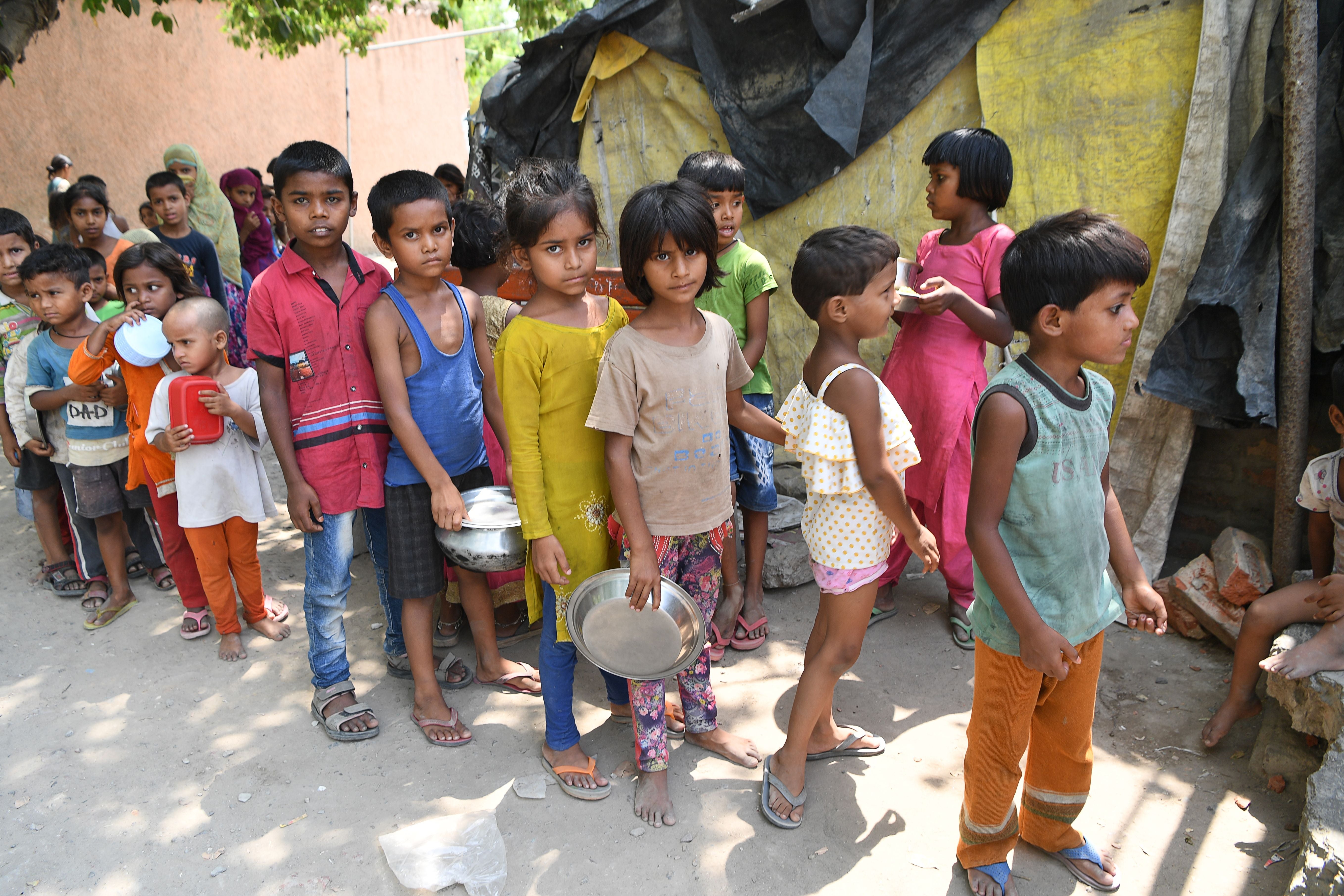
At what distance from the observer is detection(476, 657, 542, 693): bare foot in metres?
2.90

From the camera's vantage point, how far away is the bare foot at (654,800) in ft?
7.43

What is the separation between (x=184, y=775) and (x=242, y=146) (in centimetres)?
1097

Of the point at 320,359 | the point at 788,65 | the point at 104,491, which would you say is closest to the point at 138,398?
the point at 104,491

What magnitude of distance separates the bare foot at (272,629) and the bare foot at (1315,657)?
3.47m

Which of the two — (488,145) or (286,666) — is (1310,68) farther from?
(488,145)

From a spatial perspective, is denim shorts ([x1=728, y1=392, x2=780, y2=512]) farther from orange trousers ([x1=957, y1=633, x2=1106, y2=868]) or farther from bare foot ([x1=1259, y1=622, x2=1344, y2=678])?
bare foot ([x1=1259, y1=622, x2=1344, y2=678])

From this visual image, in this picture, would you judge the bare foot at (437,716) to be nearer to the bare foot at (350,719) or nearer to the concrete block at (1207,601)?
the bare foot at (350,719)

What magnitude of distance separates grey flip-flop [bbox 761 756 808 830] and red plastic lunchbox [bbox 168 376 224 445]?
239 centimetres

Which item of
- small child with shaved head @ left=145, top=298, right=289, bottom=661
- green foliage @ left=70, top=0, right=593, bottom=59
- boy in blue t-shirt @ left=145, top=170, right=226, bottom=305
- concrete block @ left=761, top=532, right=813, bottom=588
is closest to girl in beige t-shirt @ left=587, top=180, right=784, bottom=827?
concrete block @ left=761, top=532, right=813, bottom=588

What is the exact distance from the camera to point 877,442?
1986mm

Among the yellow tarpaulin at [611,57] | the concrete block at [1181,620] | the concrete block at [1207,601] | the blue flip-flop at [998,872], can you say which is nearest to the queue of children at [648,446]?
the blue flip-flop at [998,872]

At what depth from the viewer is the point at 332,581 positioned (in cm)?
264

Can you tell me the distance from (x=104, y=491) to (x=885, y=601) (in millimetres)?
3429

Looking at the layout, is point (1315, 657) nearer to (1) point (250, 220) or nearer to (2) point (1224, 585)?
(2) point (1224, 585)
